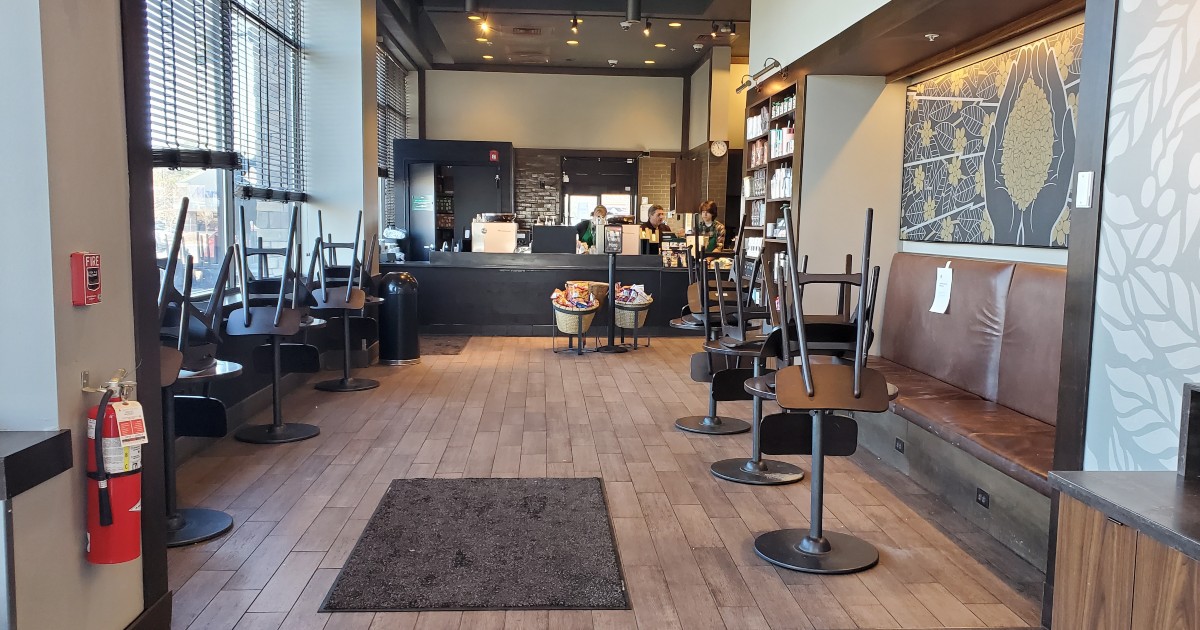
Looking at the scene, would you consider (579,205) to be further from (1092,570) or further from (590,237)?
(1092,570)

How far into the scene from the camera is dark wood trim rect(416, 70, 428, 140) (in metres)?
13.4

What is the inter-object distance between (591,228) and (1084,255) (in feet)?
25.5

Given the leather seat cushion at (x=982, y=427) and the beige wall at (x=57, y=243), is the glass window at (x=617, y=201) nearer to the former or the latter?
the leather seat cushion at (x=982, y=427)

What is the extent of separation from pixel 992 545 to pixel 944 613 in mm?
794

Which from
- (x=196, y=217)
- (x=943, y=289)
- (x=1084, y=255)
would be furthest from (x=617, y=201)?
(x=1084, y=255)

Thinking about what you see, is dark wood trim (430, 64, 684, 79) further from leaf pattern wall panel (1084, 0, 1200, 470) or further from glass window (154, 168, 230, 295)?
leaf pattern wall panel (1084, 0, 1200, 470)

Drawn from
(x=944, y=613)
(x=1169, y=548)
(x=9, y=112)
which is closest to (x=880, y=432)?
(x=944, y=613)

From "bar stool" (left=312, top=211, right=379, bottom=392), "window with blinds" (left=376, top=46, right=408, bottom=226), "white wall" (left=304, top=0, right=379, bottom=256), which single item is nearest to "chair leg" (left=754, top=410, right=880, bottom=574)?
"bar stool" (left=312, top=211, right=379, bottom=392)

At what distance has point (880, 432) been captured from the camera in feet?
16.1

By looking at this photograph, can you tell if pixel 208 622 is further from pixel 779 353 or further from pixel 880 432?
pixel 880 432

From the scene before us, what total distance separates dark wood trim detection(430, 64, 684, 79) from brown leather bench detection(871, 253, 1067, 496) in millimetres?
8741

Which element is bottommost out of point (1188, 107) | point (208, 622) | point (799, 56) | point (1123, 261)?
point (208, 622)

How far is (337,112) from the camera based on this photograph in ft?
26.6

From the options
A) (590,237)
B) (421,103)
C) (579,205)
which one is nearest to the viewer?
(590,237)
